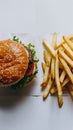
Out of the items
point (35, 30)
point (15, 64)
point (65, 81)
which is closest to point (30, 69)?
point (15, 64)

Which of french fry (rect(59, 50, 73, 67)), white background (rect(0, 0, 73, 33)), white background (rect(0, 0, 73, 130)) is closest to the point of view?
french fry (rect(59, 50, 73, 67))

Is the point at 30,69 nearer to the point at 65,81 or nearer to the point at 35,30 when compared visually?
the point at 65,81

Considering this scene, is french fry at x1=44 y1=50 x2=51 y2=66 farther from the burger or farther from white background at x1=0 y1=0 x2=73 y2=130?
white background at x1=0 y1=0 x2=73 y2=130

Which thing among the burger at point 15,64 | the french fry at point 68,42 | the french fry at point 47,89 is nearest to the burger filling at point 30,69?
the burger at point 15,64

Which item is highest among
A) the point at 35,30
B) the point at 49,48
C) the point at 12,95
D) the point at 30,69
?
the point at 35,30

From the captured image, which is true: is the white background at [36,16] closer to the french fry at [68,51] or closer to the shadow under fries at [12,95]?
the french fry at [68,51]

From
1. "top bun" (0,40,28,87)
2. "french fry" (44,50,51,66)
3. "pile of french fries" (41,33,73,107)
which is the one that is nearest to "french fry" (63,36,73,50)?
"pile of french fries" (41,33,73,107)
